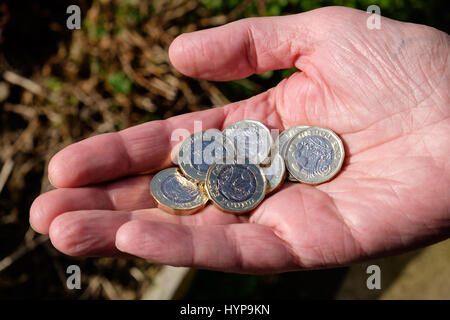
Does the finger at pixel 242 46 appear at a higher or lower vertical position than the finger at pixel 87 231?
higher

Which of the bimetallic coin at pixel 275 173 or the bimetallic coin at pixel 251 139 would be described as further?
the bimetallic coin at pixel 251 139

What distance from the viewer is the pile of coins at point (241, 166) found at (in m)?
2.75

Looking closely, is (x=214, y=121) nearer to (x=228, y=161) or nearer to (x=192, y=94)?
(x=228, y=161)

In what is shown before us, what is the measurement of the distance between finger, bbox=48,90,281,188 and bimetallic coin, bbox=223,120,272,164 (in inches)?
5.0

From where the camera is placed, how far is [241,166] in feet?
9.68

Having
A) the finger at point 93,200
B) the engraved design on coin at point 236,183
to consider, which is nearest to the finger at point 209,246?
the engraved design on coin at point 236,183

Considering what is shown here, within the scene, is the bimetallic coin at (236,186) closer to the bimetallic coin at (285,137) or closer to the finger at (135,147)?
the bimetallic coin at (285,137)

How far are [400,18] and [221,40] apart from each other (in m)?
2.14

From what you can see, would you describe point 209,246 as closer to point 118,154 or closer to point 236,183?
point 236,183

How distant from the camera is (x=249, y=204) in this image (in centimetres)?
272

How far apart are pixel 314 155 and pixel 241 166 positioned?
Answer: 0.54 meters

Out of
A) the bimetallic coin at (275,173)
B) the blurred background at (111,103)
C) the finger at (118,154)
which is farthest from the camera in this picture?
the blurred background at (111,103)

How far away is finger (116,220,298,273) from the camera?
2.16 metres

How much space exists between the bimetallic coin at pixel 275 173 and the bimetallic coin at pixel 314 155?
68 millimetres
